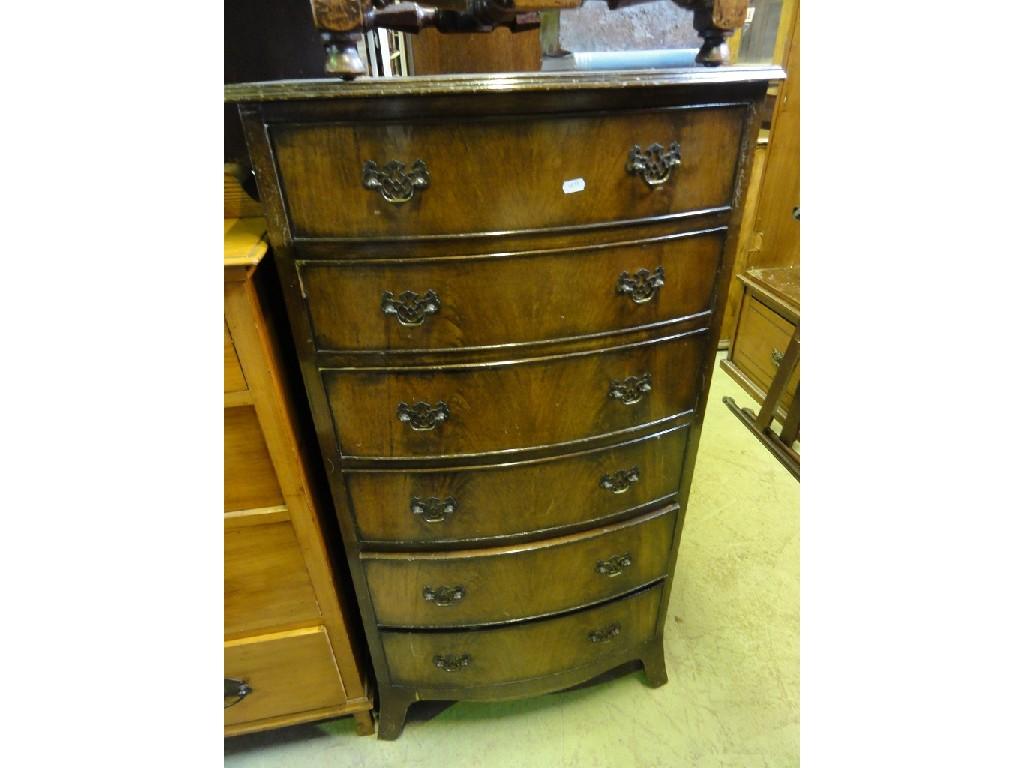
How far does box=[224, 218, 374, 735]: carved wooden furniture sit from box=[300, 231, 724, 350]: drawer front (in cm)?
10

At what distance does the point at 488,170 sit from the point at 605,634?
960 millimetres

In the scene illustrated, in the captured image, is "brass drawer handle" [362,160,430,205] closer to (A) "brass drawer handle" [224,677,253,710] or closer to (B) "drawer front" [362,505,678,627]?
(B) "drawer front" [362,505,678,627]

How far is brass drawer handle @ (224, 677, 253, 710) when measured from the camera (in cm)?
106

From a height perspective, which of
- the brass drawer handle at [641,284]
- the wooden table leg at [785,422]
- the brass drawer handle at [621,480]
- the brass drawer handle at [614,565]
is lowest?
the wooden table leg at [785,422]

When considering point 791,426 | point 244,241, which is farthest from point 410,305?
point 791,426

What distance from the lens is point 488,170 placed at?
2.20 feet

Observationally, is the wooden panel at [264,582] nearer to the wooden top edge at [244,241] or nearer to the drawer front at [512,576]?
the drawer front at [512,576]

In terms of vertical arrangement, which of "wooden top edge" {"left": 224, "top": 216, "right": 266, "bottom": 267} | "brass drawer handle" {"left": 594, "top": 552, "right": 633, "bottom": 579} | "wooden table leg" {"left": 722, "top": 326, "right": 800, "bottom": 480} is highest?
"wooden top edge" {"left": 224, "top": 216, "right": 266, "bottom": 267}

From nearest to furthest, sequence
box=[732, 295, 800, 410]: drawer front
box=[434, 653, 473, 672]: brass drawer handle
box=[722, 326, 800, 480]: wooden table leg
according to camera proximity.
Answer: box=[434, 653, 473, 672]: brass drawer handle, box=[722, 326, 800, 480]: wooden table leg, box=[732, 295, 800, 410]: drawer front

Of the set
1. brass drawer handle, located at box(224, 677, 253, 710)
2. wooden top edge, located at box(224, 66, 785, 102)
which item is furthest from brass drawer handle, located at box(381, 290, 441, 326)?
brass drawer handle, located at box(224, 677, 253, 710)

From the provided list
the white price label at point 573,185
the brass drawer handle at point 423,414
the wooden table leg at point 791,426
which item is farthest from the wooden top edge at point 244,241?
the wooden table leg at point 791,426

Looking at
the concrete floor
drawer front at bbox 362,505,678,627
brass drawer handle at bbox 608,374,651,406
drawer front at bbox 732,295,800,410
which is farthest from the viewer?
drawer front at bbox 732,295,800,410

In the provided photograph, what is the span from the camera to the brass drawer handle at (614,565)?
1047mm

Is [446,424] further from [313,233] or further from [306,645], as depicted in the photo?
[306,645]
